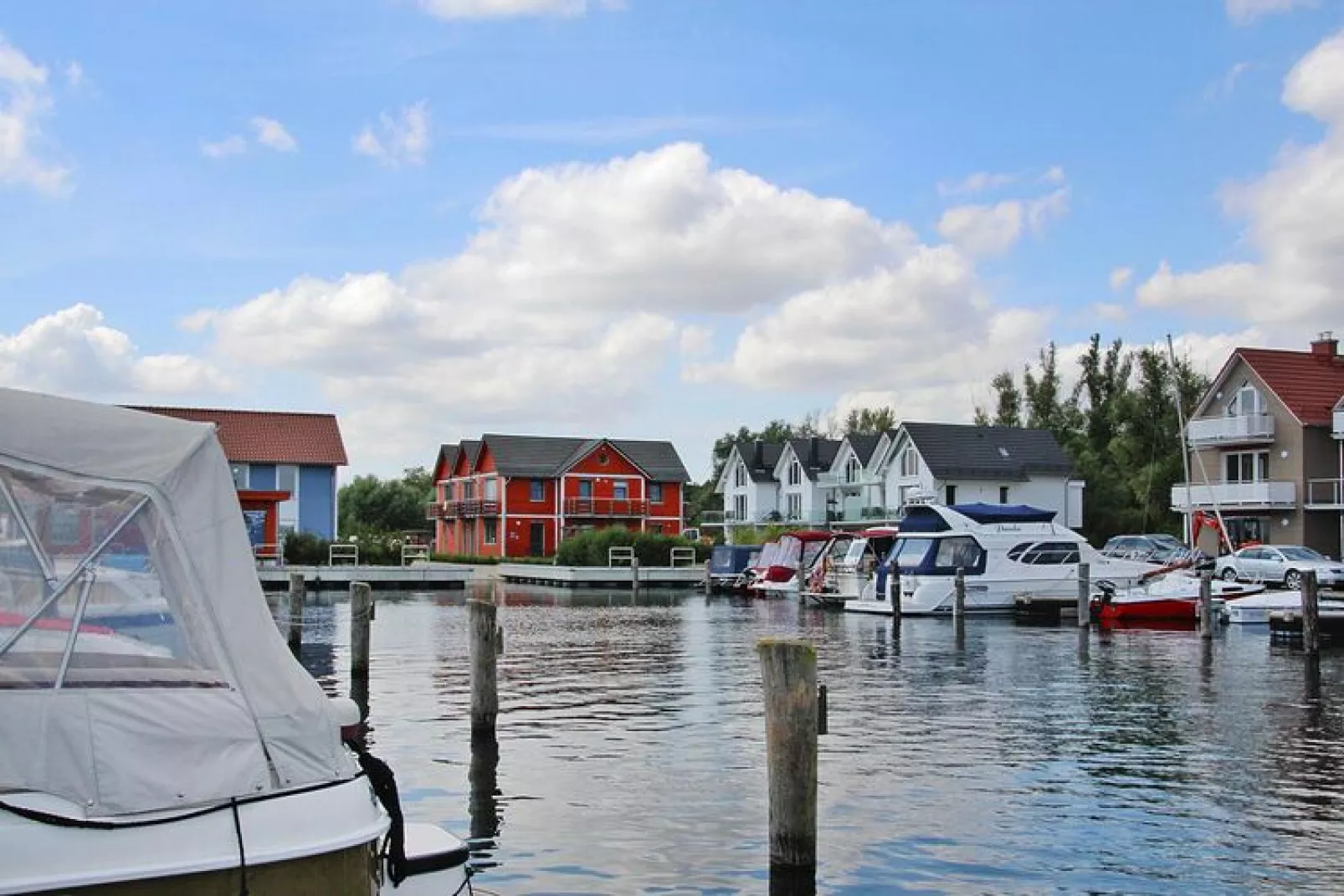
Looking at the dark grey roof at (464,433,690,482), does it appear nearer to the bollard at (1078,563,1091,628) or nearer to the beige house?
the beige house

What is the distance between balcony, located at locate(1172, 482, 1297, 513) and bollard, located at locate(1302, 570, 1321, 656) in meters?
32.8

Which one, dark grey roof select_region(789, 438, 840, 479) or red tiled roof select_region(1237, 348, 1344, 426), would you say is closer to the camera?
red tiled roof select_region(1237, 348, 1344, 426)

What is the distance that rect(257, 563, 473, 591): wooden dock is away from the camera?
2333 inches

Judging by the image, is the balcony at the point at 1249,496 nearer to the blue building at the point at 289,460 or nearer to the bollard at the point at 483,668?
the blue building at the point at 289,460

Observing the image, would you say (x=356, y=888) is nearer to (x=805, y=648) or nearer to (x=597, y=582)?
(x=805, y=648)

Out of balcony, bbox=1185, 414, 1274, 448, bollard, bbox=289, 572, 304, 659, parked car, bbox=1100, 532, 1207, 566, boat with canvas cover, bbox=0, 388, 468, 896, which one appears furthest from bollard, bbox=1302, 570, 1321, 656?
balcony, bbox=1185, 414, 1274, 448

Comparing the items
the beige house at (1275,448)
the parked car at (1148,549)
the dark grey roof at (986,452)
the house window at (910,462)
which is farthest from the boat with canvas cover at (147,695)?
the house window at (910,462)

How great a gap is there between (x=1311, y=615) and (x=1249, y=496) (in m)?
37.3

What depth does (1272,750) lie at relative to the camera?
16.9 m

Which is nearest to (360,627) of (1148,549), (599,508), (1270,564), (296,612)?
(296,612)

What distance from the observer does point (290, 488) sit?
246 ft

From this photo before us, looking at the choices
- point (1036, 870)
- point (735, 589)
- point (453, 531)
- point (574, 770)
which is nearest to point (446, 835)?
point (1036, 870)

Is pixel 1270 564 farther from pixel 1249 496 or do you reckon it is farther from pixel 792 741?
pixel 792 741

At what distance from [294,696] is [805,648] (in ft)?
13.9
